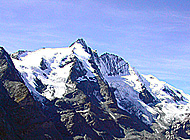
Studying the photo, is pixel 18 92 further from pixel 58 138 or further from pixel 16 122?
pixel 58 138

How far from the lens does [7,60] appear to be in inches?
7387

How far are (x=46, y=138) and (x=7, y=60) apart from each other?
7143 cm

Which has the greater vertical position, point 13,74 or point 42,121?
point 13,74

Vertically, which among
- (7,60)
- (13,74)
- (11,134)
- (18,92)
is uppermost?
(7,60)

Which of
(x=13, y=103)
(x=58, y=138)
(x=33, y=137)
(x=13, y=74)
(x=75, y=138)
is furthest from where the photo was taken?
(x=75, y=138)

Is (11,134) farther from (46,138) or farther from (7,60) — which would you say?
(7,60)

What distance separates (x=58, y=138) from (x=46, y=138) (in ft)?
60.1

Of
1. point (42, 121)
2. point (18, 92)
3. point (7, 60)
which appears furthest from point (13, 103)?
point (7, 60)

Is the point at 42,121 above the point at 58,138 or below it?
above

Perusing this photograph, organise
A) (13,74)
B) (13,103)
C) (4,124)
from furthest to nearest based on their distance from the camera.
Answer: (13,74) → (13,103) → (4,124)

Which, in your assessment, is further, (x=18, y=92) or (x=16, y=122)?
(x=18, y=92)

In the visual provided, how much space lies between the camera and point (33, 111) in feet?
521

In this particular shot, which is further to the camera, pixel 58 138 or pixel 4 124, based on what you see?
pixel 58 138

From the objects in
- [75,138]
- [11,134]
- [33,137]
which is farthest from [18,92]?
[75,138]
